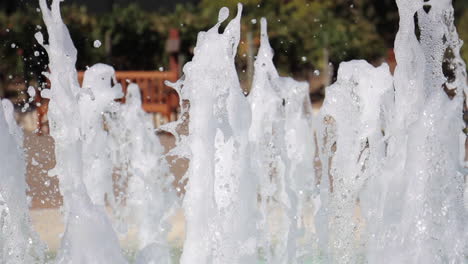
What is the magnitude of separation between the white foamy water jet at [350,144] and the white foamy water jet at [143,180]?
881 millimetres

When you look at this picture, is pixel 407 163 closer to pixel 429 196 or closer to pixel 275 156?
pixel 429 196

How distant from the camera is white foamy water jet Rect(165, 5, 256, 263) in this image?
3508mm

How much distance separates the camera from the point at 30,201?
19.1 feet

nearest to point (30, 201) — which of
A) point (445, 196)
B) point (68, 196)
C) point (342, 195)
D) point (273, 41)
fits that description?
point (342, 195)

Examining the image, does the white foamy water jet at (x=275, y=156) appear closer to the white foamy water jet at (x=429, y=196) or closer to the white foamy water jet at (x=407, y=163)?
the white foamy water jet at (x=407, y=163)

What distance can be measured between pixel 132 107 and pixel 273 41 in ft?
23.8

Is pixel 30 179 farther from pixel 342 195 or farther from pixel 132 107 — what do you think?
pixel 342 195

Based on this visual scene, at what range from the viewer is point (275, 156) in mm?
5383

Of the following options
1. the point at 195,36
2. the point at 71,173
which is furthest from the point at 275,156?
the point at 195,36

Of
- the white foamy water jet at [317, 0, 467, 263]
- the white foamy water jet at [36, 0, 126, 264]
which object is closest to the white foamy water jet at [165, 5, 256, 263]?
the white foamy water jet at [36, 0, 126, 264]

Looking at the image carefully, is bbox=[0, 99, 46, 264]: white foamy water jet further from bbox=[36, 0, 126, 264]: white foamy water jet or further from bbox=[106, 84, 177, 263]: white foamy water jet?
bbox=[106, 84, 177, 263]: white foamy water jet

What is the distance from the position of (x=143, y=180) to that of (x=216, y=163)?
156 cm

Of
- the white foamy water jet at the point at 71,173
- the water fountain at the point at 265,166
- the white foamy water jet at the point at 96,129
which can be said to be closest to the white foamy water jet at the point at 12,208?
the water fountain at the point at 265,166

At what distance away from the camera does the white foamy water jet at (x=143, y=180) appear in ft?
16.4
